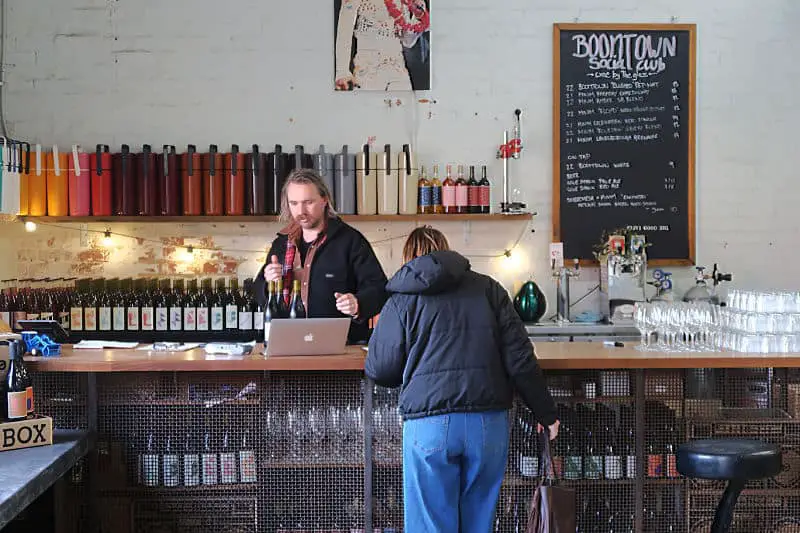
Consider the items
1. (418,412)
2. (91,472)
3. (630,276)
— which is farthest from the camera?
(630,276)

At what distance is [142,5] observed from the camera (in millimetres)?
5852

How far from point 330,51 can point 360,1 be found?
37cm

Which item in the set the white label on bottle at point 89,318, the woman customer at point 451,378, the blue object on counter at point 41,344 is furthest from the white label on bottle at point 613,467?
the white label on bottle at point 89,318

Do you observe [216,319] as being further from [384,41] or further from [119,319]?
[384,41]

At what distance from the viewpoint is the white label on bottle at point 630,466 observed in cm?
356

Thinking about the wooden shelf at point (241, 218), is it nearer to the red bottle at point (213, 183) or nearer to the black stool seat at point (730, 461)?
the red bottle at point (213, 183)

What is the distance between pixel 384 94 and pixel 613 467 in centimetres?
312

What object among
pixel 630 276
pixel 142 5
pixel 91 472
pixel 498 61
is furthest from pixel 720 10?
pixel 91 472

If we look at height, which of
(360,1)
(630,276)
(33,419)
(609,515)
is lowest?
(609,515)

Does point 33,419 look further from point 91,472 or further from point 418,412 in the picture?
point 418,412

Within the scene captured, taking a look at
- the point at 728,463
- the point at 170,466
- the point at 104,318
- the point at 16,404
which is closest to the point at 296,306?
the point at 170,466

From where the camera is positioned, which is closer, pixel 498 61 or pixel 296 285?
pixel 296 285

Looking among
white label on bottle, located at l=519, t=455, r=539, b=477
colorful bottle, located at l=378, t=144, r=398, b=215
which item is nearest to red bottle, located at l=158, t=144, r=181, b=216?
colorful bottle, located at l=378, t=144, r=398, b=215

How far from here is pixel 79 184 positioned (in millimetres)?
5535
